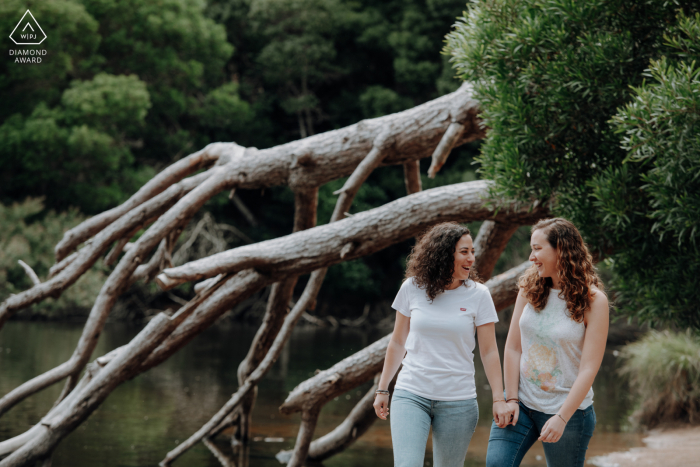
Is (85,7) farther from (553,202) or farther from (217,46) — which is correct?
(553,202)

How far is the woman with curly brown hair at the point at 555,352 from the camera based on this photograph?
2.88 m

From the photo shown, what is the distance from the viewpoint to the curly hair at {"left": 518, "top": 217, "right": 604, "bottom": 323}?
2.93 meters

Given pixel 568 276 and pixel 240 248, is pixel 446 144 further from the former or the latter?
pixel 568 276

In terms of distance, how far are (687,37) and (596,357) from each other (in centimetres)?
264

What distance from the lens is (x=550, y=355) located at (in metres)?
2.96

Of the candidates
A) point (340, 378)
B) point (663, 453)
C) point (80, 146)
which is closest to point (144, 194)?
point (340, 378)

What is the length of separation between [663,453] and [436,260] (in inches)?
223

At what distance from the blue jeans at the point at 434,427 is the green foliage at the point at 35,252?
17095 mm

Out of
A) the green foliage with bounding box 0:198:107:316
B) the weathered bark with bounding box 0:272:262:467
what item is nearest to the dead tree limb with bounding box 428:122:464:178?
the weathered bark with bounding box 0:272:262:467

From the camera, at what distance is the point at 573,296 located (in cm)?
293

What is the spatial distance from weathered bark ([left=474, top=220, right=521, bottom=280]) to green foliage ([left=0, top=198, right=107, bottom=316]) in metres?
14.6

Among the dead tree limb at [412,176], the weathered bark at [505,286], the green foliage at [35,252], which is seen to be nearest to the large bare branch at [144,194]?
the dead tree limb at [412,176]

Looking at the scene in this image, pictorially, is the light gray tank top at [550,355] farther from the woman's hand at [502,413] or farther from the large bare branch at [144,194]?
the large bare branch at [144,194]

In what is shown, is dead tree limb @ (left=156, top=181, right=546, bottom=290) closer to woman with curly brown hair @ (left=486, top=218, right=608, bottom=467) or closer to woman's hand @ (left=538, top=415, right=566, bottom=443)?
woman with curly brown hair @ (left=486, top=218, right=608, bottom=467)
